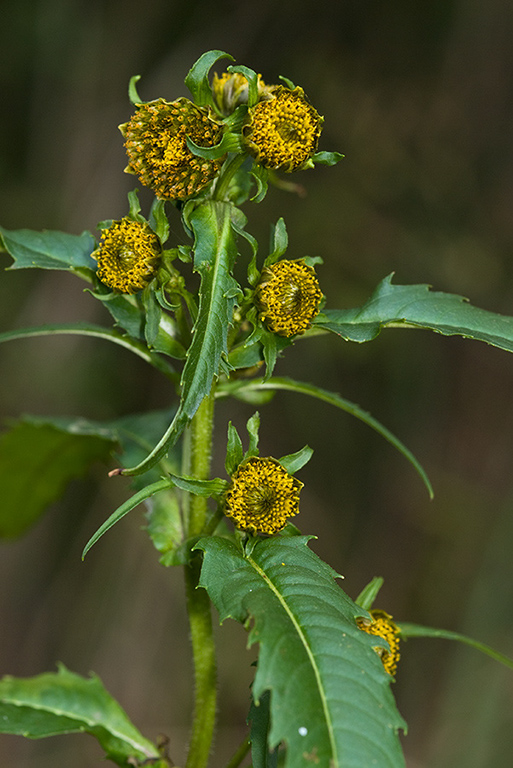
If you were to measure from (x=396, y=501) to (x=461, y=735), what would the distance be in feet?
5.58

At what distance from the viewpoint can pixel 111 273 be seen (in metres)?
1.65

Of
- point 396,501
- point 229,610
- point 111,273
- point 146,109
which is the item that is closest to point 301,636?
point 229,610

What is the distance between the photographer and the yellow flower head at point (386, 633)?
1667mm

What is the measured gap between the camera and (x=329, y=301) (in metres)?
5.33

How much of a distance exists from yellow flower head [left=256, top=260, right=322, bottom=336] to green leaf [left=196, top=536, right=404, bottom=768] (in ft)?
1.57

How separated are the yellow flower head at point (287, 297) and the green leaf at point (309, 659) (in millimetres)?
477

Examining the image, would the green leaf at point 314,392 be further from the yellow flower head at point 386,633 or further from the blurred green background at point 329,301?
the blurred green background at point 329,301

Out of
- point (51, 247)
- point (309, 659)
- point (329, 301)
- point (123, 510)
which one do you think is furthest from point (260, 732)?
point (329, 301)

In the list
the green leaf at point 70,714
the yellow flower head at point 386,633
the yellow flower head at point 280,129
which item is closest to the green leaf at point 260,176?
the yellow flower head at point 280,129

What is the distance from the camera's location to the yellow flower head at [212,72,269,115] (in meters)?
1.70

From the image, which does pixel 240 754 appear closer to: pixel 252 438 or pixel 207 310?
pixel 252 438


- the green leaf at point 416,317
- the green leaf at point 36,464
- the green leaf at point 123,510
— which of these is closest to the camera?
the green leaf at point 123,510

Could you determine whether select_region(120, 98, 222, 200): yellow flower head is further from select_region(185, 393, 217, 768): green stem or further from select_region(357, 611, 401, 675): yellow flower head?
select_region(357, 611, 401, 675): yellow flower head

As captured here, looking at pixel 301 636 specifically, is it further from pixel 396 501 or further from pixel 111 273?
pixel 396 501
